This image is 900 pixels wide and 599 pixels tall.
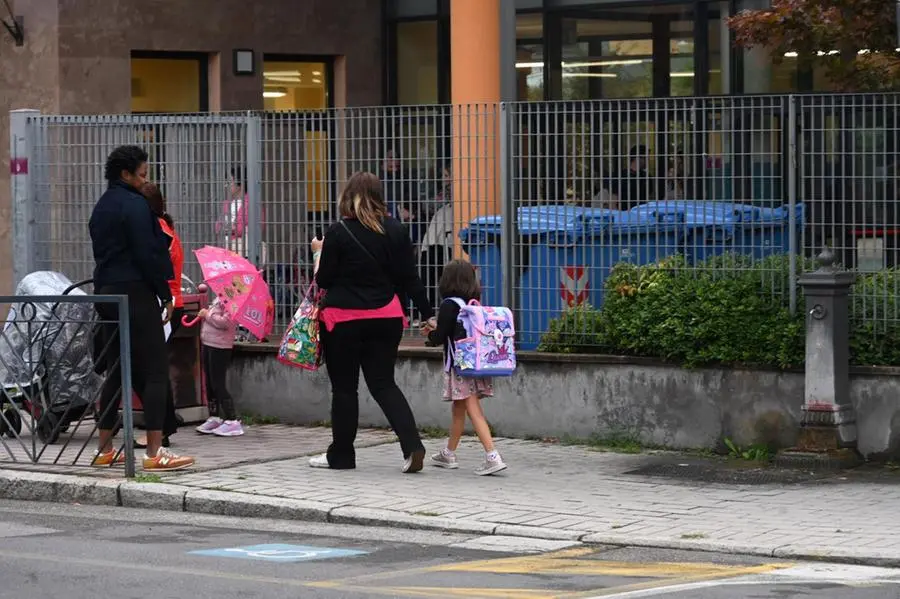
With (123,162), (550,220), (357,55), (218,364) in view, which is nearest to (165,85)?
(357,55)

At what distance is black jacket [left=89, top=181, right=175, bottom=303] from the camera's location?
10.9 m

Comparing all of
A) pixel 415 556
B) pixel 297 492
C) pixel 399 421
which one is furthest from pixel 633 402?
pixel 415 556

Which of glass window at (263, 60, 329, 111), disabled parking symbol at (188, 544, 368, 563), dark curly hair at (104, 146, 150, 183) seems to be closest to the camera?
disabled parking symbol at (188, 544, 368, 563)

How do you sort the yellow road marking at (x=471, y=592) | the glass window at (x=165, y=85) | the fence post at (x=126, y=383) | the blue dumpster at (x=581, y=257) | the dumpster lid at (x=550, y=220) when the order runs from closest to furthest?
the yellow road marking at (x=471, y=592) → the fence post at (x=126, y=383) → the blue dumpster at (x=581, y=257) → the dumpster lid at (x=550, y=220) → the glass window at (x=165, y=85)

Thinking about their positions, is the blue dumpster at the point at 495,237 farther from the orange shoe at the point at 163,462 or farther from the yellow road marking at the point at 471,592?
the yellow road marking at the point at 471,592

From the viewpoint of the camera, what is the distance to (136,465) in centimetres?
1142

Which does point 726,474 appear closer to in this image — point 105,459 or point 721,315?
point 721,315

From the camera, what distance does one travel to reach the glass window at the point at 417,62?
22844mm

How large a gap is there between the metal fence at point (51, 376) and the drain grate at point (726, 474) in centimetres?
349

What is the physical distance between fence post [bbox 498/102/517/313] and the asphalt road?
3785mm

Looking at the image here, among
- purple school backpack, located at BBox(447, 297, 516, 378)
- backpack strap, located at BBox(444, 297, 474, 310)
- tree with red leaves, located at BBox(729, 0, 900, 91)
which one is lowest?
purple school backpack, located at BBox(447, 297, 516, 378)

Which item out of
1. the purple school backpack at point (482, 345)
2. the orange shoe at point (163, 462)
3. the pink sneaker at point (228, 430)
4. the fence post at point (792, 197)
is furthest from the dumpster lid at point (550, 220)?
the orange shoe at point (163, 462)

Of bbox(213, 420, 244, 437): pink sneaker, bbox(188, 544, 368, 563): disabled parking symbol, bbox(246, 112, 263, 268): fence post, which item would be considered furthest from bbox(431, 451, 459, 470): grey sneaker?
bbox(246, 112, 263, 268): fence post

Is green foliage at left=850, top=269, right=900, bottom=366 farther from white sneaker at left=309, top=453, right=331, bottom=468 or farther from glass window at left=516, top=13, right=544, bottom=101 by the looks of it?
glass window at left=516, top=13, right=544, bottom=101
